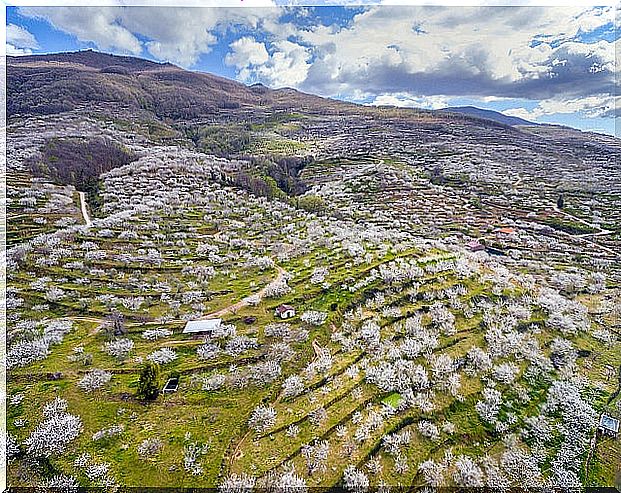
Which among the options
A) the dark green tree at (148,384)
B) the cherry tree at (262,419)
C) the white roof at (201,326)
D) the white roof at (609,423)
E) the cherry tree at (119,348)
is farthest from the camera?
the white roof at (201,326)

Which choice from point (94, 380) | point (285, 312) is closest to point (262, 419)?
point (285, 312)

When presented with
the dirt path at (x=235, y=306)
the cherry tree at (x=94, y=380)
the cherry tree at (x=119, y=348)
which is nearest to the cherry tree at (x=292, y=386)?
the dirt path at (x=235, y=306)

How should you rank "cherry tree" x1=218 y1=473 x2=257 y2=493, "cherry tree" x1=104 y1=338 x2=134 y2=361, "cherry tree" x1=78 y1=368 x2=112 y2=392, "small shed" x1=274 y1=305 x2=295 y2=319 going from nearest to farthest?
"cherry tree" x1=218 y1=473 x2=257 y2=493, "cherry tree" x1=78 y1=368 x2=112 y2=392, "cherry tree" x1=104 y1=338 x2=134 y2=361, "small shed" x1=274 y1=305 x2=295 y2=319

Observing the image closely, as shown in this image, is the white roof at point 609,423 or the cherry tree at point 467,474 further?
the white roof at point 609,423

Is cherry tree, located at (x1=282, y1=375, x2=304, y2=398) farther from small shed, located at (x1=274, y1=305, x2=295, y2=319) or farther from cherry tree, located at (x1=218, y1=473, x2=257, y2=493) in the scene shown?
small shed, located at (x1=274, y1=305, x2=295, y2=319)

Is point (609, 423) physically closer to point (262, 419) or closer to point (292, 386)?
point (292, 386)

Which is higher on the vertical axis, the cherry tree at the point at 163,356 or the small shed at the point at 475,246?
the small shed at the point at 475,246

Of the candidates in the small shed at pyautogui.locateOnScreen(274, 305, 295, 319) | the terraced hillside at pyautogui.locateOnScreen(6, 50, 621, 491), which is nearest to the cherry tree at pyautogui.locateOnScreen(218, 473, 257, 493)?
the terraced hillside at pyautogui.locateOnScreen(6, 50, 621, 491)

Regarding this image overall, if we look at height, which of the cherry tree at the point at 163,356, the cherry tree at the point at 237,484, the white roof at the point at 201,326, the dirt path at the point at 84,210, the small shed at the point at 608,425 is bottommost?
the small shed at the point at 608,425

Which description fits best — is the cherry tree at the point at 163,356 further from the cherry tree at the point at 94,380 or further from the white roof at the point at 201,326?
the cherry tree at the point at 94,380
